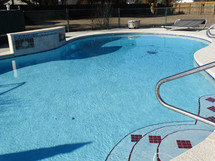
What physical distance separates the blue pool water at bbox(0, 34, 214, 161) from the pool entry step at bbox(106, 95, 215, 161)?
23 cm

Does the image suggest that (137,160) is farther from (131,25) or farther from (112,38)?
(131,25)

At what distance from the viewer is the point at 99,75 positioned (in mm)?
8398

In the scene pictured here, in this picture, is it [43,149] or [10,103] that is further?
[10,103]

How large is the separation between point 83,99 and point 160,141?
9.37 ft

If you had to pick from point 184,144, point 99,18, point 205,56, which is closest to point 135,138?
point 184,144

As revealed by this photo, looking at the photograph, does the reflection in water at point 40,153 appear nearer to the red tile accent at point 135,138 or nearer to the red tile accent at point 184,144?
the red tile accent at point 135,138

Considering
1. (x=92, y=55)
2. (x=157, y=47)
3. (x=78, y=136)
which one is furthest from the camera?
(x=157, y=47)

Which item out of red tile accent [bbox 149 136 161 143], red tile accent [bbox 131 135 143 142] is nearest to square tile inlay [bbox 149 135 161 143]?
red tile accent [bbox 149 136 161 143]

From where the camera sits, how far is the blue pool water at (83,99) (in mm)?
4395

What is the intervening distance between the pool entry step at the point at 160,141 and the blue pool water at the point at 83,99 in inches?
8.9

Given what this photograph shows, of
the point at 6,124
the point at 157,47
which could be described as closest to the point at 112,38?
the point at 157,47

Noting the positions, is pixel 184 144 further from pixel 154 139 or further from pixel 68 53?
pixel 68 53

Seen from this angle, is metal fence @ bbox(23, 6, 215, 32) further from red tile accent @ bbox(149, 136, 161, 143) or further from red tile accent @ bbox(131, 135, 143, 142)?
red tile accent @ bbox(149, 136, 161, 143)

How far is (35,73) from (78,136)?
16.0 ft
